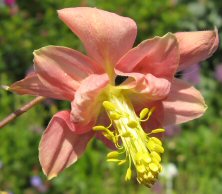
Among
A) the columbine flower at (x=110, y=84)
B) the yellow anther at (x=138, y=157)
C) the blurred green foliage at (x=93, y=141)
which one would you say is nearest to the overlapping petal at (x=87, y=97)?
the columbine flower at (x=110, y=84)

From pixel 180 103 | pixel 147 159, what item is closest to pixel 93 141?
pixel 180 103

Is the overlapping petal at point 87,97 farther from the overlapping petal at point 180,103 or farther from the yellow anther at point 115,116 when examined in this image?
the overlapping petal at point 180,103

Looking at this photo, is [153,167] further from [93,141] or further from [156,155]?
[93,141]

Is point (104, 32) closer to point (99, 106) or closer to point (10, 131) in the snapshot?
point (99, 106)

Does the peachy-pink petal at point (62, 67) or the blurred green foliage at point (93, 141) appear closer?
the peachy-pink petal at point (62, 67)

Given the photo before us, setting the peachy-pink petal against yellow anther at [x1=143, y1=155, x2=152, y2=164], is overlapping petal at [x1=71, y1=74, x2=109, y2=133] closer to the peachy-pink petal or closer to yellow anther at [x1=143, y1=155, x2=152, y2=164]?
the peachy-pink petal

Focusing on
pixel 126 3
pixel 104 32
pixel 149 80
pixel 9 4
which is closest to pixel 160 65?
pixel 149 80
